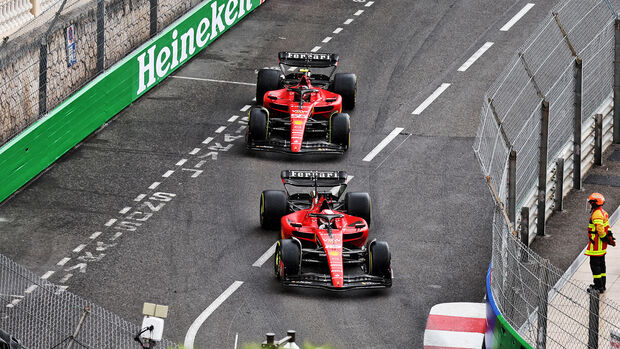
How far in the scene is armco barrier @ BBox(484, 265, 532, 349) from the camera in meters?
22.4

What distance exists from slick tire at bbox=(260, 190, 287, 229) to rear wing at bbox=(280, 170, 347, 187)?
0.32 meters

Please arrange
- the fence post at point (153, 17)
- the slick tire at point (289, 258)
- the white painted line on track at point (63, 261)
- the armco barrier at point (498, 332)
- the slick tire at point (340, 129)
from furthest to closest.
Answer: the fence post at point (153, 17), the slick tire at point (340, 129), the white painted line on track at point (63, 261), the slick tire at point (289, 258), the armco barrier at point (498, 332)

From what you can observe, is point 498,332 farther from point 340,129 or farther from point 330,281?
point 340,129

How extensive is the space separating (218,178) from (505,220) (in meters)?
8.95

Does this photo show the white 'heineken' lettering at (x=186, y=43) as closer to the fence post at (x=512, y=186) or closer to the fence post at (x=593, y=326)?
the fence post at (x=512, y=186)

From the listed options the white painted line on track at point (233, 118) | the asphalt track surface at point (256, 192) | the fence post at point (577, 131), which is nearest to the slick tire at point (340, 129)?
the asphalt track surface at point (256, 192)

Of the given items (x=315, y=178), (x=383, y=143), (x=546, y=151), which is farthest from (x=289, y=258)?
(x=383, y=143)

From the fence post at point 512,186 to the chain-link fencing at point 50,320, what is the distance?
6.00m

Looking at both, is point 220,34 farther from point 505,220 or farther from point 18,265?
point 505,220

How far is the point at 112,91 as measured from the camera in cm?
3341

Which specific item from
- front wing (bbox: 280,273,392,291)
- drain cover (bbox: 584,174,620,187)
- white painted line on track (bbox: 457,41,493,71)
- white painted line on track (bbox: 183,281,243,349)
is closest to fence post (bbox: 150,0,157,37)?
white painted line on track (bbox: 457,41,493,71)

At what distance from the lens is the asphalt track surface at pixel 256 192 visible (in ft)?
85.7

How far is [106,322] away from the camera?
2325 centimetres

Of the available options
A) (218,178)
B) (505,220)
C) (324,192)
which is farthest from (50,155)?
(505,220)
